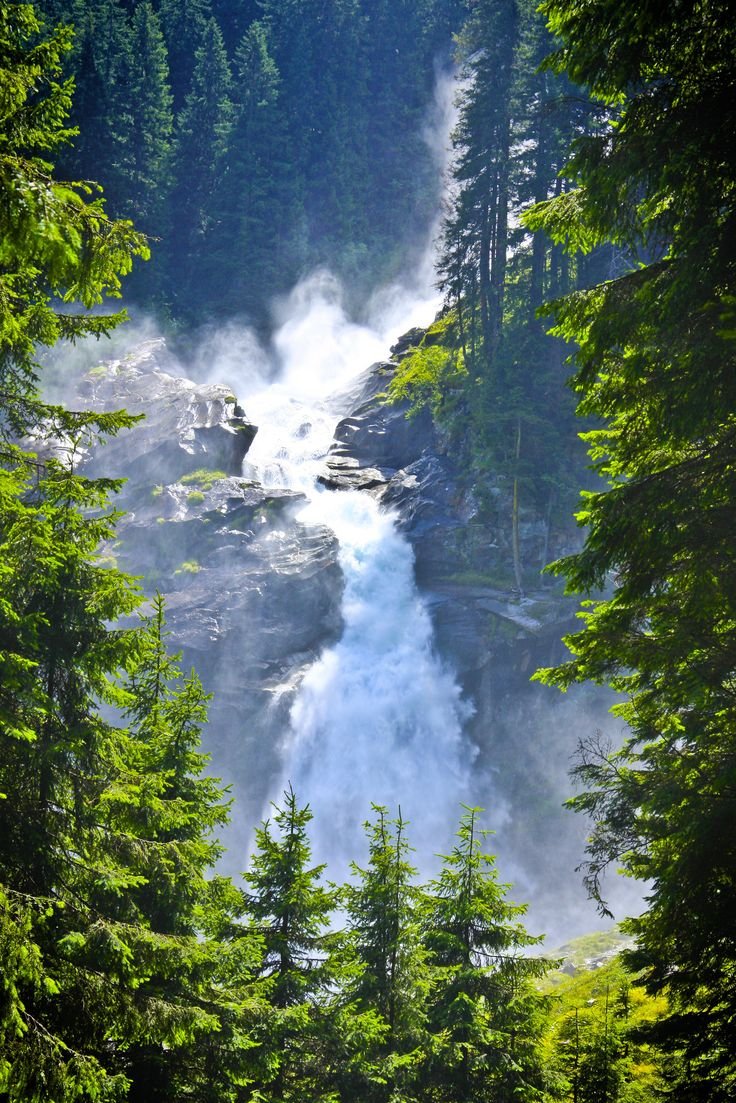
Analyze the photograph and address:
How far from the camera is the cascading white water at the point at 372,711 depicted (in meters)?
32.9

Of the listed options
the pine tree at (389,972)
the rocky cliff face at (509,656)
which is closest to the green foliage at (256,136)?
the rocky cliff face at (509,656)

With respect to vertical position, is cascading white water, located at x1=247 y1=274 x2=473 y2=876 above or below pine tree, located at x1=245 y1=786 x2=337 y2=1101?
above

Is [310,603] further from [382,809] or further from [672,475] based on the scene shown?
[672,475]

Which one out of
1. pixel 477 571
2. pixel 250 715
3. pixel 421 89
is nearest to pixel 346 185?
pixel 421 89

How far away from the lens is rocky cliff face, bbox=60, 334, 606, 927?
34.1 metres

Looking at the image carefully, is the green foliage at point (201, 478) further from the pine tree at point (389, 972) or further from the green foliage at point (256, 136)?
the pine tree at point (389, 972)

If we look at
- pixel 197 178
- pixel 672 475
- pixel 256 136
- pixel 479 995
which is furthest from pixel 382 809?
pixel 256 136

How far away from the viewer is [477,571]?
125 feet

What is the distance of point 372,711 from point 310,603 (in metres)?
5.37

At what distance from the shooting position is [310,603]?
36750 mm

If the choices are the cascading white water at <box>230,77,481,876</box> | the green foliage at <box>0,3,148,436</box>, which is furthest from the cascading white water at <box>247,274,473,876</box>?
the green foliage at <box>0,3,148,436</box>

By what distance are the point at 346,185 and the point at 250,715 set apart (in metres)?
55.2

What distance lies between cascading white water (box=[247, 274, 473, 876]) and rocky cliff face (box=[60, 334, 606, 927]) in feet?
2.49

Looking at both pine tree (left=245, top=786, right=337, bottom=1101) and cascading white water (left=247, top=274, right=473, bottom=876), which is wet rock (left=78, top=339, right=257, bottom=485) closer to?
cascading white water (left=247, top=274, right=473, bottom=876)
